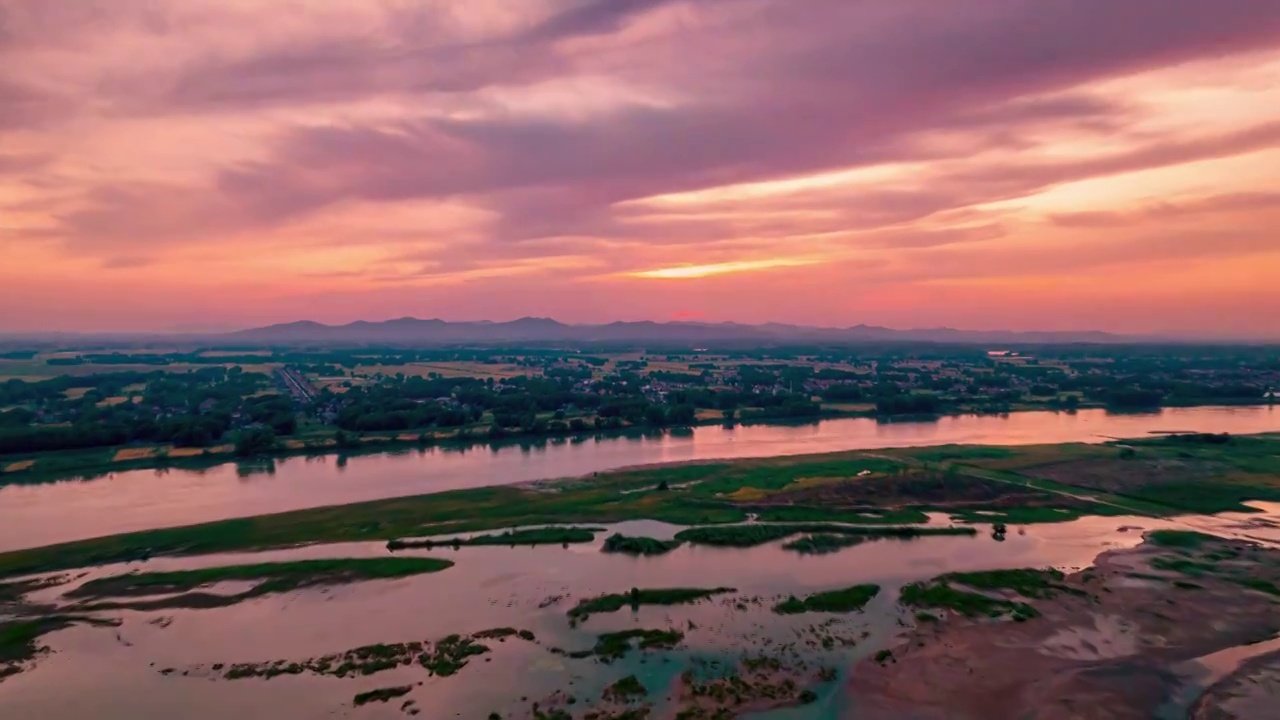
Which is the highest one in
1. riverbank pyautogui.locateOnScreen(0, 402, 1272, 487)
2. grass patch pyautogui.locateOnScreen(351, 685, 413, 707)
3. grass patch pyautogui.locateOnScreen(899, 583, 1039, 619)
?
riverbank pyautogui.locateOnScreen(0, 402, 1272, 487)

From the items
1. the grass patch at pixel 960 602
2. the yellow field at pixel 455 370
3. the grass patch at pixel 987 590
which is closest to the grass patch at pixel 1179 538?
the grass patch at pixel 987 590

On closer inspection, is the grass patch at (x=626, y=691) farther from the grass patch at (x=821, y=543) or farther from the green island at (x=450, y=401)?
the green island at (x=450, y=401)

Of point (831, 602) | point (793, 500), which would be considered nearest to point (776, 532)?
point (793, 500)

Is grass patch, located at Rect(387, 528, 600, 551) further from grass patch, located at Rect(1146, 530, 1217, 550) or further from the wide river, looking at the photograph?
grass patch, located at Rect(1146, 530, 1217, 550)

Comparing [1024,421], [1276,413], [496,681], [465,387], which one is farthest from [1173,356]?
[496,681]

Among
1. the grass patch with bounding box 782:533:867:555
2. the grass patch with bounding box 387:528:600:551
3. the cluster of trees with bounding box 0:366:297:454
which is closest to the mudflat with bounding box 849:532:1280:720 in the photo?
the grass patch with bounding box 782:533:867:555

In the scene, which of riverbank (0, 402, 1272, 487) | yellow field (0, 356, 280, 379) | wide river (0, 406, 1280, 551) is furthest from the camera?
yellow field (0, 356, 280, 379)

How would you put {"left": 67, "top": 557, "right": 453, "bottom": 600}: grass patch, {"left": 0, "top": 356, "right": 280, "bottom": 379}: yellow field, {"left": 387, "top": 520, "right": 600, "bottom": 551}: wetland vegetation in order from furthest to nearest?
{"left": 0, "top": 356, "right": 280, "bottom": 379}: yellow field → {"left": 387, "top": 520, "right": 600, "bottom": 551}: wetland vegetation → {"left": 67, "top": 557, "right": 453, "bottom": 600}: grass patch

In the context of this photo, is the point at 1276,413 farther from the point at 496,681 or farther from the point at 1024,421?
the point at 496,681
